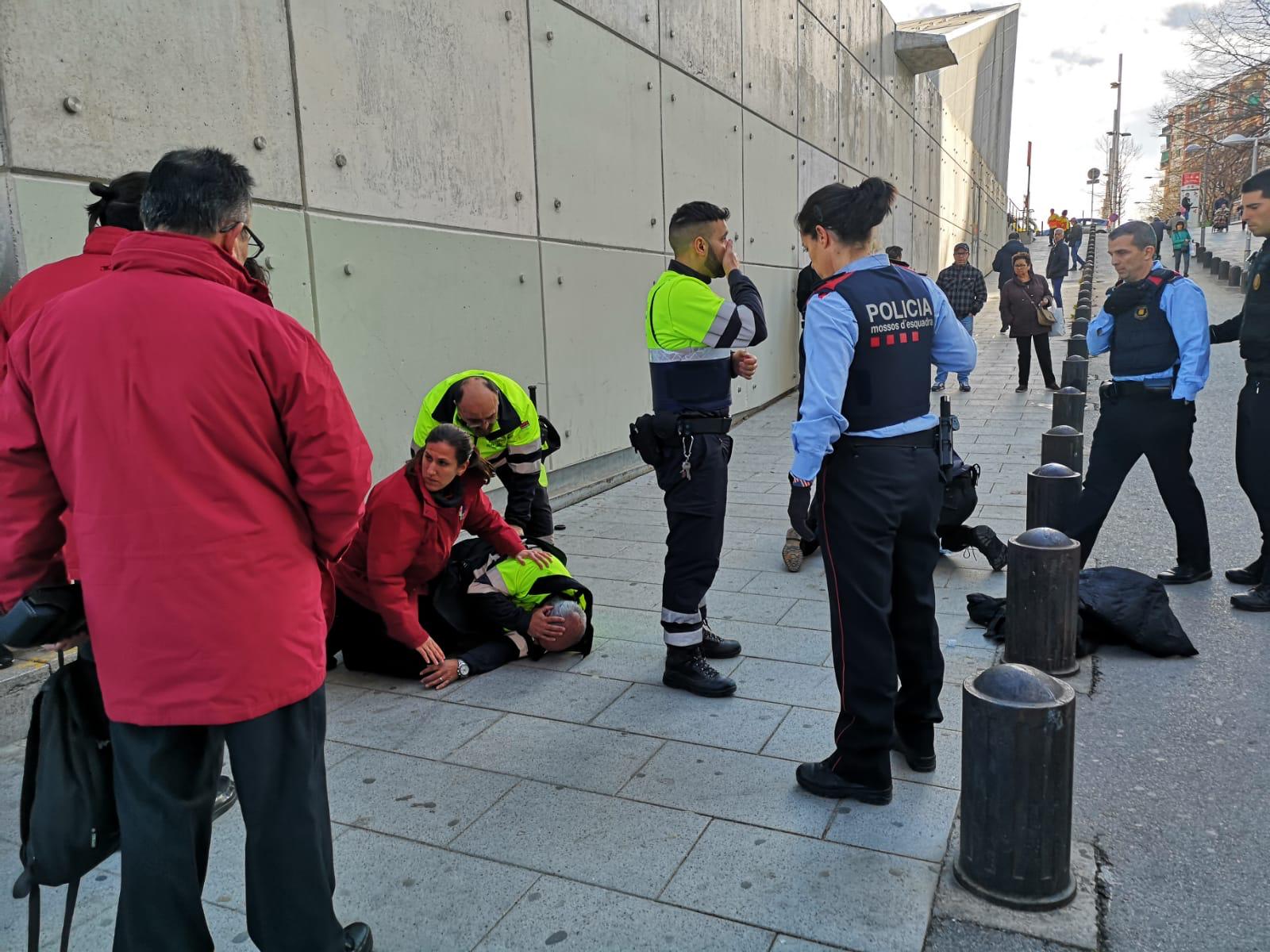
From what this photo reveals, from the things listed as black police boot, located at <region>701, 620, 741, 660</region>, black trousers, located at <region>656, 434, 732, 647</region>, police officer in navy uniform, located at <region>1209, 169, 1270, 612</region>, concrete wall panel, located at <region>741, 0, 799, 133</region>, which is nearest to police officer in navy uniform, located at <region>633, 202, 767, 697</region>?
black trousers, located at <region>656, 434, 732, 647</region>

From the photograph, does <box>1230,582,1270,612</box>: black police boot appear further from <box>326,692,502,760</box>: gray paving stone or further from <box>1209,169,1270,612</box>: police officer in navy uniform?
<box>326,692,502,760</box>: gray paving stone

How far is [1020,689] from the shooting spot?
255cm

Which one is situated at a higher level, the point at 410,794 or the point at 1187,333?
the point at 1187,333

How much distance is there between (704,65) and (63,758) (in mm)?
9603

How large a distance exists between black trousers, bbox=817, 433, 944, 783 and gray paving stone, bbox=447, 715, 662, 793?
745mm

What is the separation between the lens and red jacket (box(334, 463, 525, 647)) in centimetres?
399

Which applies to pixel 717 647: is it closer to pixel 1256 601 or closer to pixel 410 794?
pixel 410 794

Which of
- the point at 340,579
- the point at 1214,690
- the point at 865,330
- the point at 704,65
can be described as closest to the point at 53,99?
the point at 340,579

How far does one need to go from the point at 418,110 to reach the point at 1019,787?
5231mm

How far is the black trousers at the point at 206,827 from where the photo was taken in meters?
2.01

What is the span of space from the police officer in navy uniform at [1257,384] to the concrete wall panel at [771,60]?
7253mm

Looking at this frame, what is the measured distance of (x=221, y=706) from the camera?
194 cm

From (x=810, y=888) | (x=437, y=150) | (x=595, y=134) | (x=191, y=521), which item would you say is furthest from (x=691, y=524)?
(x=595, y=134)

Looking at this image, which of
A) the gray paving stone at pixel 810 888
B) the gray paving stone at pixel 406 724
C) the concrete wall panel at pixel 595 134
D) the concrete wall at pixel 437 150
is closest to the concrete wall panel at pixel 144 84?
the concrete wall at pixel 437 150
